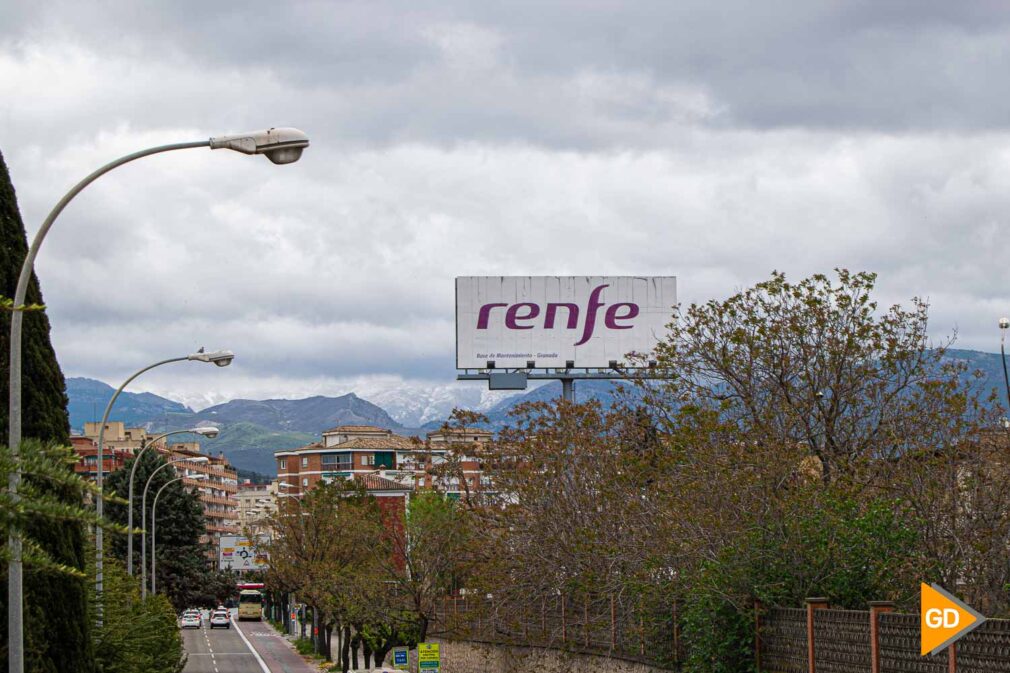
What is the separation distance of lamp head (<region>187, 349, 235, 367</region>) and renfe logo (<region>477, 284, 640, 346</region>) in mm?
31610

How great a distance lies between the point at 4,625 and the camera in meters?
16.9

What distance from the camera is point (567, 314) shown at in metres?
59.9

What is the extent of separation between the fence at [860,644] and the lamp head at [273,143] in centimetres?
865

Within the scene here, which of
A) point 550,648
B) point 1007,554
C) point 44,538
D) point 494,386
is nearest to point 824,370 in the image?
point 1007,554

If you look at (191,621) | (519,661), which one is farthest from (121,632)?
(191,621)

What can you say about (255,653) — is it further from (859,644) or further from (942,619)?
(942,619)

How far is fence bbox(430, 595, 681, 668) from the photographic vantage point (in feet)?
91.7

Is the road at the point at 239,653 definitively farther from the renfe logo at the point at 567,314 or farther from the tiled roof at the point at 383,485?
the tiled roof at the point at 383,485

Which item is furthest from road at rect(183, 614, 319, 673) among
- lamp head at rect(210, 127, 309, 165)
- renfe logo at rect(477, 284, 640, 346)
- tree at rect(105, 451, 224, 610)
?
lamp head at rect(210, 127, 309, 165)

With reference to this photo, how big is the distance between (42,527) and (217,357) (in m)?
10.2

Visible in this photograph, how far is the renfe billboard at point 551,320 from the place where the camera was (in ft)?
194

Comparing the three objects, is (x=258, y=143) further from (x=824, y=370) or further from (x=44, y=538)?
(x=824, y=370)

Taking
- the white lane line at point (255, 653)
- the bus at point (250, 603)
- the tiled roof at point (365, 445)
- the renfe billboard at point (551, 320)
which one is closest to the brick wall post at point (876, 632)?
the renfe billboard at point (551, 320)

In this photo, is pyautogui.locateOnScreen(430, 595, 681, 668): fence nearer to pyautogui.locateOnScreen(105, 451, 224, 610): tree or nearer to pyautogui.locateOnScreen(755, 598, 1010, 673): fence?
pyautogui.locateOnScreen(755, 598, 1010, 673): fence
